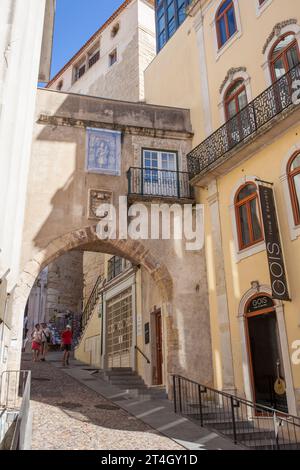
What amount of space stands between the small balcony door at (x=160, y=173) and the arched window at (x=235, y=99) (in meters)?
2.29

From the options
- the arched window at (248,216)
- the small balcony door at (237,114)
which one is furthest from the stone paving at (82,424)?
the small balcony door at (237,114)

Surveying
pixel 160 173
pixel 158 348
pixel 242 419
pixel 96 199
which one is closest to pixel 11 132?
pixel 96 199

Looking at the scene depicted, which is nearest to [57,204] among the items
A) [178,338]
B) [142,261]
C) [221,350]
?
[142,261]

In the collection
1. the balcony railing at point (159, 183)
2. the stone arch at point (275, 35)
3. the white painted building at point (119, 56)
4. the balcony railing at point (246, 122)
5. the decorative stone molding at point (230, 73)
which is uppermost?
the white painted building at point (119, 56)

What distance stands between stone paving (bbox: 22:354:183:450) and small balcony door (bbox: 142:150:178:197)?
20.5 feet

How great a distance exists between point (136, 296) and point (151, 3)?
59.6 feet

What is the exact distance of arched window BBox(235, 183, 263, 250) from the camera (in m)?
11.7

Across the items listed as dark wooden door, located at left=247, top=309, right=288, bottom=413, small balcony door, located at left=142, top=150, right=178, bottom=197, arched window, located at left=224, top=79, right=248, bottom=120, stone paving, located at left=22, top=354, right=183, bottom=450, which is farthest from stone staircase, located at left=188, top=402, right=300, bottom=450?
arched window, located at left=224, top=79, right=248, bottom=120

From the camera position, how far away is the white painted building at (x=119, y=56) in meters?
24.5

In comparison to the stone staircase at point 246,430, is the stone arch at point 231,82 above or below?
above

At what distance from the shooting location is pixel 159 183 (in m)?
14.2

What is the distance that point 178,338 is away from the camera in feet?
42.2

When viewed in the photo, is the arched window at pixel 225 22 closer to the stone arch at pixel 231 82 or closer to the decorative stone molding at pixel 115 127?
the stone arch at pixel 231 82
